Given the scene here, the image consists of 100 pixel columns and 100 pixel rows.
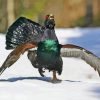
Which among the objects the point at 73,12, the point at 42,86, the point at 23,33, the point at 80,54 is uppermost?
the point at 73,12

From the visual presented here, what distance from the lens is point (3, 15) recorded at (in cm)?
2428

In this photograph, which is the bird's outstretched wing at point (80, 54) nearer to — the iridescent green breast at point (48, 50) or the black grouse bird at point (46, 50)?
the black grouse bird at point (46, 50)

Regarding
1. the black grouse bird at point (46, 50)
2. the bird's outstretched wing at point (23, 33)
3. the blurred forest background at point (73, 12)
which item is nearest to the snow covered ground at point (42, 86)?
the black grouse bird at point (46, 50)

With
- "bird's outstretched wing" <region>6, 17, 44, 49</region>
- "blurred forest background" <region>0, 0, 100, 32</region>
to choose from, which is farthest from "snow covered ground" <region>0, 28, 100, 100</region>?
"blurred forest background" <region>0, 0, 100, 32</region>

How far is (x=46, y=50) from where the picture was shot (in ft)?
27.5

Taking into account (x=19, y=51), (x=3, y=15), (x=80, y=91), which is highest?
(x=3, y=15)

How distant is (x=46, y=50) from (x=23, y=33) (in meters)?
0.72

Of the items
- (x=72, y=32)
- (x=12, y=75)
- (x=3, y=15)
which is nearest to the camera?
(x=12, y=75)

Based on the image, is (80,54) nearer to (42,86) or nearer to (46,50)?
(46,50)

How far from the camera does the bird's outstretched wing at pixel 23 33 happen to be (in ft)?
28.9

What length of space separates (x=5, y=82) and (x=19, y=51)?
639mm

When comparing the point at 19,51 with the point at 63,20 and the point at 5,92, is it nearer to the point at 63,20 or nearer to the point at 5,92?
the point at 5,92

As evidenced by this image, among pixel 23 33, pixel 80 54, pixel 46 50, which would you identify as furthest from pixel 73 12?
pixel 46 50

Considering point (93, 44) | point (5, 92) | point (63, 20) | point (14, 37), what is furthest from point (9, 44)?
point (63, 20)
